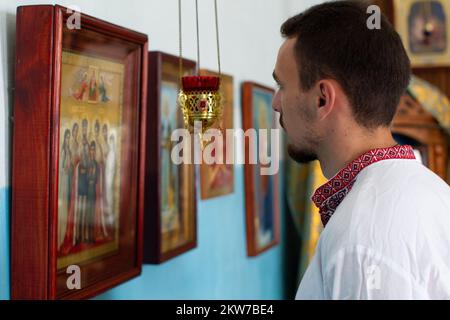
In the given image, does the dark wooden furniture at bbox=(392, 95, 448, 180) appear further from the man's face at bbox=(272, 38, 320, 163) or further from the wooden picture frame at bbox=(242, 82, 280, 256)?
the man's face at bbox=(272, 38, 320, 163)

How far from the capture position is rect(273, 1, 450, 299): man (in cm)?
102

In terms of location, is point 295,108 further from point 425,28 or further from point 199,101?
point 425,28

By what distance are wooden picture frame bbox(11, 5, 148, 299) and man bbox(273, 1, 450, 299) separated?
43cm

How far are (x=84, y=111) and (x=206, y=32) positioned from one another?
2.76 feet

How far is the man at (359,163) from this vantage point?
102 centimetres

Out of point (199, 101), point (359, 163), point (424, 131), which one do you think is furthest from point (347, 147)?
point (424, 131)

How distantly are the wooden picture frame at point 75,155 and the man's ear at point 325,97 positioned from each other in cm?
49

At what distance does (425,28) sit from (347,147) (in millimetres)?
2821

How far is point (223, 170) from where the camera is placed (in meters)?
2.41

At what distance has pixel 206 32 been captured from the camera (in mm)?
2236

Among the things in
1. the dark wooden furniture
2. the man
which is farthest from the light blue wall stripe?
the dark wooden furniture

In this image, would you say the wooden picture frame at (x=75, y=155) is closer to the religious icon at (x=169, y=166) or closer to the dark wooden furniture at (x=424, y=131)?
the religious icon at (x=169, y=166)
